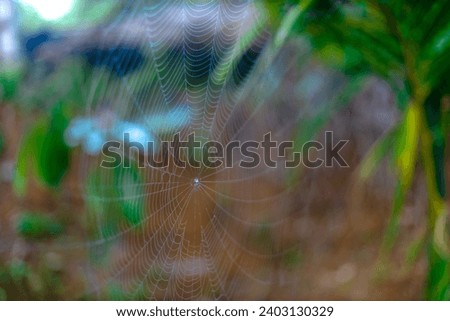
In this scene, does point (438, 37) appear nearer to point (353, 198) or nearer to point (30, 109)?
point (353, 198)

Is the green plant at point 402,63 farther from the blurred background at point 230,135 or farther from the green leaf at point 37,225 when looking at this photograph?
the green leaf at point 37,225

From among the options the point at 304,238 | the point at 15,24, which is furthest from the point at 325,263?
the point at 15,24

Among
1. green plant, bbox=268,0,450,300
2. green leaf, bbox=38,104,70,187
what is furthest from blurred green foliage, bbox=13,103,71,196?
green plant, bbox=268,0,450,300

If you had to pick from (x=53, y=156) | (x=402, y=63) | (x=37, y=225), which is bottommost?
(x=37, y=225)

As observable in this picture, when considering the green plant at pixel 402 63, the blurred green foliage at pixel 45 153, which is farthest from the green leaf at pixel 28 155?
the green plant at pixel 402 63

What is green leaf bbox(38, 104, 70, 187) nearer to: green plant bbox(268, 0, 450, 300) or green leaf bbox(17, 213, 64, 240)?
green leaf bbox(17, 213, 64, 240)

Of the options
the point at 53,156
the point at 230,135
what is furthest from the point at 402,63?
the point at 53,156

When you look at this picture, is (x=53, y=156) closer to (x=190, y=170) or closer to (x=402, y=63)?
(x=190, y=170)
